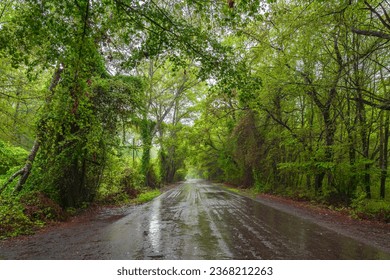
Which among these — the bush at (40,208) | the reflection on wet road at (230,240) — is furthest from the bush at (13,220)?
the reflection on wet road at (230,240)

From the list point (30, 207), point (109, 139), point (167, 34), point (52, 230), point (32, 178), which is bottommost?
point (52, 230)

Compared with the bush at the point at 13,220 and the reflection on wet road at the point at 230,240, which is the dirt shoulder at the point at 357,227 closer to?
the reflection on wet road at the point at 230,240

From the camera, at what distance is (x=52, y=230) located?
744cm

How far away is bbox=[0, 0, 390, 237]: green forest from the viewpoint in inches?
212

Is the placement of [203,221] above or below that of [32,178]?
below

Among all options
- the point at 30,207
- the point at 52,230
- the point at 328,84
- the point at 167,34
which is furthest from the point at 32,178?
the point at 328,84

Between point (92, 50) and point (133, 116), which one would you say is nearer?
point (92, 50)

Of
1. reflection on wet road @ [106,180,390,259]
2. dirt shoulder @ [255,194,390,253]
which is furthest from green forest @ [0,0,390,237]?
reflection on wet road @ [106,180,390,259]

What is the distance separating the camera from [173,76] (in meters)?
13.2

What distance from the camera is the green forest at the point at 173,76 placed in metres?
5.39
